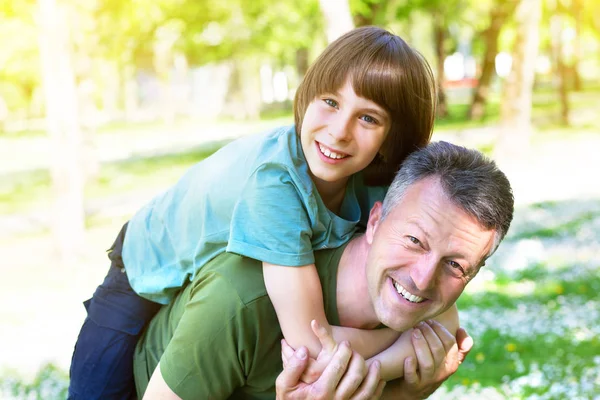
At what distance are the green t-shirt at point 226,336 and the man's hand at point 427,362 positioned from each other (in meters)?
0.36

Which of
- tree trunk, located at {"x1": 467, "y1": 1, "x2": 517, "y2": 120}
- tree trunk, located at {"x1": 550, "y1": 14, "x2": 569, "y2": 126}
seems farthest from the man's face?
tree trunk, located at {"x1": 467, "y1": 1, "x2": 517, "y2": 120}

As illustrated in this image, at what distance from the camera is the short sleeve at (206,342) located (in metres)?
2.53

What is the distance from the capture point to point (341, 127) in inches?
110

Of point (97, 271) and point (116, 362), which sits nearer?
point (116, 362)

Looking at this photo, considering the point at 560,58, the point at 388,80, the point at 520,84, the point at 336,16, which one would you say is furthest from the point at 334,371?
the point at 560,58

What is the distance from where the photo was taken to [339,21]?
36.8 feet

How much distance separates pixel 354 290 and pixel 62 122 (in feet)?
31.0

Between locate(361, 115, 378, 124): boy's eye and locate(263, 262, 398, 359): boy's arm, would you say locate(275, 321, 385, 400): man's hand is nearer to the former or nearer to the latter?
locate(263, 262, 398, 359): boy's arm

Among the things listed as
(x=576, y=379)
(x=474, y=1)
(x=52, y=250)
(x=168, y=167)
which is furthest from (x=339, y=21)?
(x=474, y=1)

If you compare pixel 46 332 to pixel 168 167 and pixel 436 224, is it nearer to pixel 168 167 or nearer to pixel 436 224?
pixel 436 224

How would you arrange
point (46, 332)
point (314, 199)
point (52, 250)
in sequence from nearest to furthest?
point (314, 199)
point (46, 332)
point (52, 250)

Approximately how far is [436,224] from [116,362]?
1.42 meters

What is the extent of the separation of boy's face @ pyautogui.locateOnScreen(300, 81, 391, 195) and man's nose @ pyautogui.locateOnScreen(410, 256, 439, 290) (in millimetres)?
497

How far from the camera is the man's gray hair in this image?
2.60 meters
